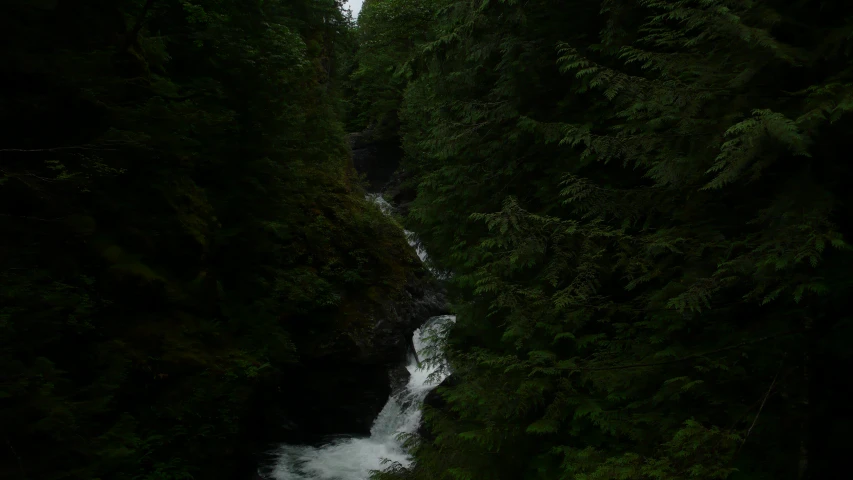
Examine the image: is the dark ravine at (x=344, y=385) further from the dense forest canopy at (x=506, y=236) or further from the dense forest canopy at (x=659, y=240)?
the dense forest canopy at (x=659, y=240)

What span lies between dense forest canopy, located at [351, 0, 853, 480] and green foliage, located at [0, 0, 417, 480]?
3420 millimetres

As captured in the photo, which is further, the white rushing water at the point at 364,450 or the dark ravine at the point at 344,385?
the dark ravine at the point at 344,385

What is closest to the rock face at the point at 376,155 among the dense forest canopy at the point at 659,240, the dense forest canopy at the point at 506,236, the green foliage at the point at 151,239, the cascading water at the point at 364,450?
the green foliage at the point at 151,239

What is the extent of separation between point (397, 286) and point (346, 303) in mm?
1818

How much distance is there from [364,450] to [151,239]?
7592mm

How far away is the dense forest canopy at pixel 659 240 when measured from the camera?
3.33 meters

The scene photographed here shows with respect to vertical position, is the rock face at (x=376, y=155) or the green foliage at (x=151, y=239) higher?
the rock face at (x=376, y=155)

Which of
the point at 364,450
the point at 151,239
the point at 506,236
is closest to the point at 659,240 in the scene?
the point at 506,236

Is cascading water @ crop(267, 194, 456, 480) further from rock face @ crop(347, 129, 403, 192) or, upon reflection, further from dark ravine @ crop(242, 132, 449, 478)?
rock face @ crop(347, 129, 403, 192)

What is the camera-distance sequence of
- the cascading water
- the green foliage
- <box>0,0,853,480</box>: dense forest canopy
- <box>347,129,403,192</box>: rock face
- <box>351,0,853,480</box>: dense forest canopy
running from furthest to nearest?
<box>347,129,403,192</box>: rock face, the cascading water, the green foliage, <box>0,0,853,480</box>: dense forest canopy, <box>351,0,853,480</box>: dense forest canopy

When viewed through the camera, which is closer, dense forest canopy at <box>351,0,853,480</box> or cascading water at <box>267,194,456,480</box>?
dense forest canopy at <box>351,0,853,480</box>

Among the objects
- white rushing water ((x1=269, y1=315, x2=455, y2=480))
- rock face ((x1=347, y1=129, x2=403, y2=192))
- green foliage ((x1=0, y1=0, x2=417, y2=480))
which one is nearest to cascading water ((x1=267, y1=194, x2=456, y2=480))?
white rushing water ((x1=269, y1=315, x2=455, y2=480))

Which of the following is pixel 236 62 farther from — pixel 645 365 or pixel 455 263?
pixel 645 365

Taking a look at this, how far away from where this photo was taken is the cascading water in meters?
11.5
